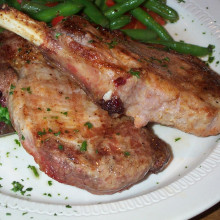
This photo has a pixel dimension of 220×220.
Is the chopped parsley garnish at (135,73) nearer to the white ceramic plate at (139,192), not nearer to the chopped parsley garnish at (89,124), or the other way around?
the chopped parsley garnish at (89,124)

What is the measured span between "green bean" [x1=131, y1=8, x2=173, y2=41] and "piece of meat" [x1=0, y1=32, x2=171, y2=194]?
210 cm

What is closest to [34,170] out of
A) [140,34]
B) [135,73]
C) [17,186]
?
[17,186]

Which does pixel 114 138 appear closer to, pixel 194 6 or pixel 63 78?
pixel 63 78

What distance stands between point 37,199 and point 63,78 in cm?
142

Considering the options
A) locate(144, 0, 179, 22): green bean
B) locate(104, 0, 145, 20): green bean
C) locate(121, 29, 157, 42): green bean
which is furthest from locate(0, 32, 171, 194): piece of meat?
locate(144, 0, 179, 22): green bean

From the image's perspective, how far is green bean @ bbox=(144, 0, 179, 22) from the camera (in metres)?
5.86

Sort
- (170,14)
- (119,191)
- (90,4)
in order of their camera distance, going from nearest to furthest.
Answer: (119,191) < (90,4) < (170,14)

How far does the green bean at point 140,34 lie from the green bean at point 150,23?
13cm

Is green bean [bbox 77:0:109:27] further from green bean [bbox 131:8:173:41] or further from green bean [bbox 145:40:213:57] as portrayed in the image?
green bean [bbox 145:40:213:57]

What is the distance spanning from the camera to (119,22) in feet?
18.5

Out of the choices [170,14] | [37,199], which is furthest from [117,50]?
[170,14]

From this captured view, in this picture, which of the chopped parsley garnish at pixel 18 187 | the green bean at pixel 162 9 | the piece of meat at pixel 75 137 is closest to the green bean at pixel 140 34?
the green bean at pixel 162 9

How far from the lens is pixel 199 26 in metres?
5.70

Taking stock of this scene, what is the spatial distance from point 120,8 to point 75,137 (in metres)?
2.74
